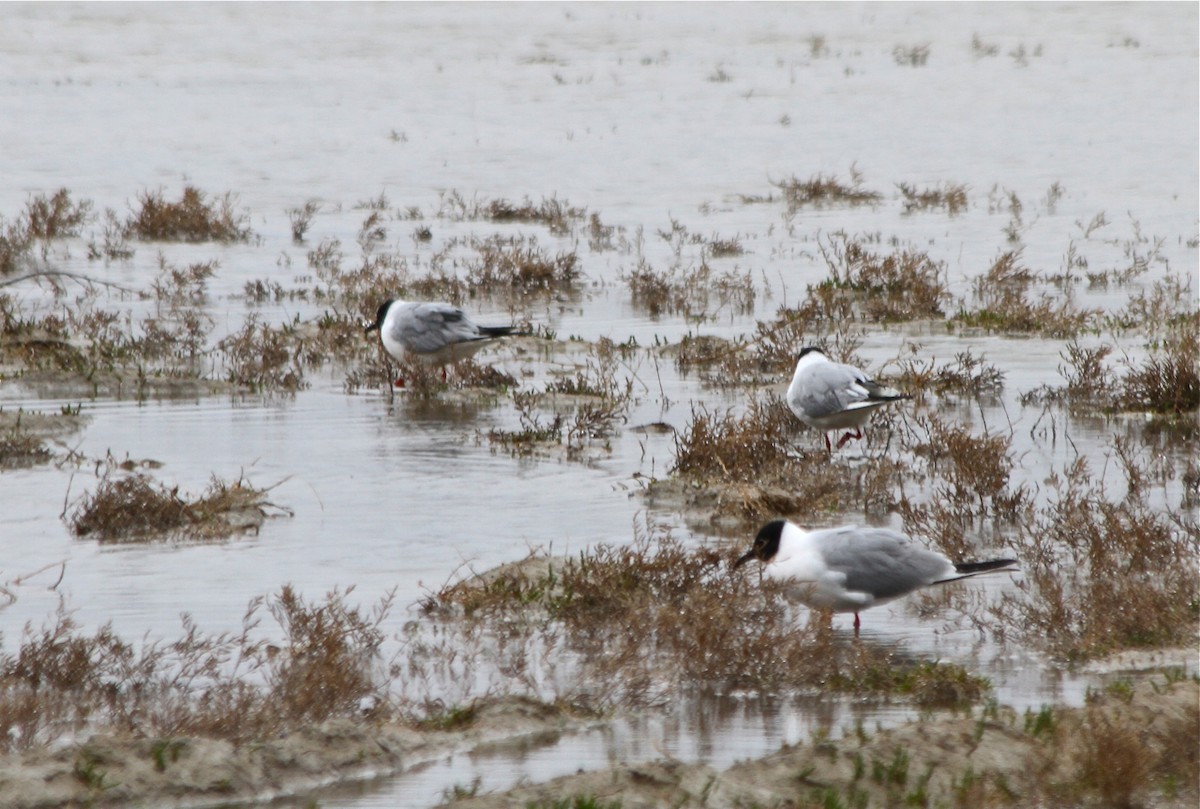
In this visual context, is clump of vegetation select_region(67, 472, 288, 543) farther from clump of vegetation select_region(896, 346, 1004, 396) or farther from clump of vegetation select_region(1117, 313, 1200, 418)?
clump of vegetation select_region(1117, 313, 1200, 418)

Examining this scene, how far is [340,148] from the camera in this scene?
28.2 meters

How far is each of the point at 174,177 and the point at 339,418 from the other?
573 inches

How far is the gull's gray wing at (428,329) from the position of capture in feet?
39.1

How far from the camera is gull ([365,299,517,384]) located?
11938 mm

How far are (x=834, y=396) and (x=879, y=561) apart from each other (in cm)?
315

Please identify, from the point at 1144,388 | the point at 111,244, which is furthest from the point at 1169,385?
the point at 111,244

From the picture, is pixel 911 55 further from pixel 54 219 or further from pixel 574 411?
pixel 574 411

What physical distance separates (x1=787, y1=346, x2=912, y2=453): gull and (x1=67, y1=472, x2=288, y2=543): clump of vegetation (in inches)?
129

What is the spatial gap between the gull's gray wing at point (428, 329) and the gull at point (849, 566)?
5.61 metres

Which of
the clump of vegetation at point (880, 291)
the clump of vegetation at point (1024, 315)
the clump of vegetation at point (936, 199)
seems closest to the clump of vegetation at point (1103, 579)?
the clump of vegetation at point (1024, 315)

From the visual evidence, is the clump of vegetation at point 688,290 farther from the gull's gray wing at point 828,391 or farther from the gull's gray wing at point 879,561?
the gull's gray wing at point 879,561

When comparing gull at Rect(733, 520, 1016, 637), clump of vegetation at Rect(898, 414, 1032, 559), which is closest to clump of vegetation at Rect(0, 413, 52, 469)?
gull at Rect(733, 520, 1016, 637)

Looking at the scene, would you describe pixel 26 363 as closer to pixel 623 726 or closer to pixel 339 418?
pixel 339 418

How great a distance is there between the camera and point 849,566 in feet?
21.2
